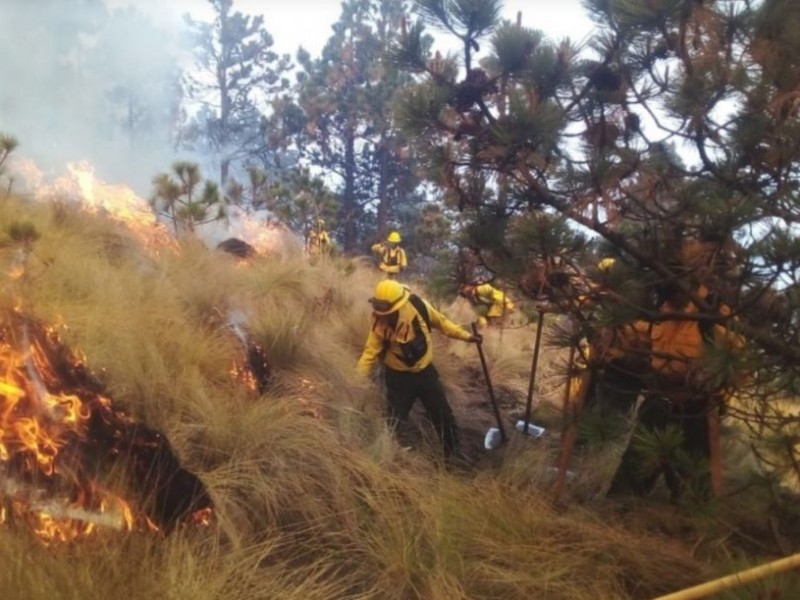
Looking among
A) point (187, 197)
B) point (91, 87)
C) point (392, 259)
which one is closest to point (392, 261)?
point (392, 259)

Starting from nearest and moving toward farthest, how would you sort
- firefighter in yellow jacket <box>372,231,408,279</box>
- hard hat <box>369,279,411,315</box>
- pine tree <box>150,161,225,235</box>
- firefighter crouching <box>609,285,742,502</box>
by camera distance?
1. firefighter crouching <box>609,285,742,502</box>
2. hard hat <box>369,279,411,315</box>
3. pine tree <box>150,161,225,235</box>
4. firefighter in yellow jacket <box>372,231,408,279</box>

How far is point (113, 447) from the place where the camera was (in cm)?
375

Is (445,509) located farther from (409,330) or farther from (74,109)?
(74,109)

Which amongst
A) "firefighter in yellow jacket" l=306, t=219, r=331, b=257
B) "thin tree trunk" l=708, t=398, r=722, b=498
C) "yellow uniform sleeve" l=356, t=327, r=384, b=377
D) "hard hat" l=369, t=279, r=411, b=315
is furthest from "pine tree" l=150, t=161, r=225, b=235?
"thin tree trunk" l=708, t=398, r=722, b=498

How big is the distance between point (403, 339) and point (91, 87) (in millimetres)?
21573

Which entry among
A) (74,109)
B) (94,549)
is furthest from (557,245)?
(74,109)

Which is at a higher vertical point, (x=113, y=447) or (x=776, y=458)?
(x=776, y=458)

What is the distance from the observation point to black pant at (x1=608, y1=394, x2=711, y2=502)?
3318mm

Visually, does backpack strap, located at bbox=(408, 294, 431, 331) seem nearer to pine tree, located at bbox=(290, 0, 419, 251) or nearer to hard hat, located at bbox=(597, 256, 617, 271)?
hard hat, located at bbox=(597, 256, 617, 271)

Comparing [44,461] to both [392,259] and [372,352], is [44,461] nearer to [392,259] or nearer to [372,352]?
[372,352]

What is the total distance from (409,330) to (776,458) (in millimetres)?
3025

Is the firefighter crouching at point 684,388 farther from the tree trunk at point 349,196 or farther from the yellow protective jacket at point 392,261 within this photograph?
the tree trunk at point 349,196

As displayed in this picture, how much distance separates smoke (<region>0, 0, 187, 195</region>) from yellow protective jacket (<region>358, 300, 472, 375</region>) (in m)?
15.5

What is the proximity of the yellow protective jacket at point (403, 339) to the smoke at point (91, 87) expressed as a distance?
1548 centimetres
